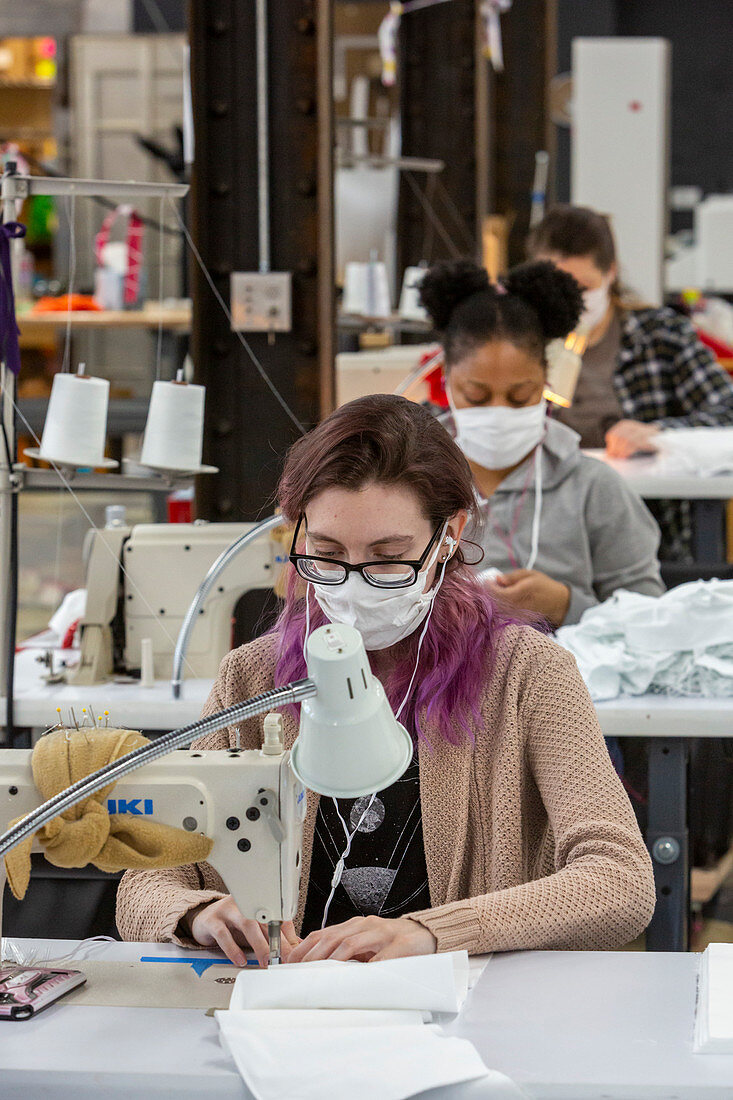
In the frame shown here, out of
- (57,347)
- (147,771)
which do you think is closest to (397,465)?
(147,771)

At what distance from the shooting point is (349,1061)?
1.09 m

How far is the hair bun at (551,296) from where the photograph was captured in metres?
2.67

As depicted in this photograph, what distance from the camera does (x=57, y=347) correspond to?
10023 millimetres

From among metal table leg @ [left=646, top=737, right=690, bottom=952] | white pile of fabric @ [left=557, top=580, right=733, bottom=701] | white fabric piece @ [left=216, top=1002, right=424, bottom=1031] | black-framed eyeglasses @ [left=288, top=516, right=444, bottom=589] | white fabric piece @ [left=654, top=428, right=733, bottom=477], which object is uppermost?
black-framed eyeglasses @ [left=288, top=516, right=444, bottom=589]

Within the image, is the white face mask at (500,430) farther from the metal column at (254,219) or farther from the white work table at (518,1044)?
the white work table at (518,1044)

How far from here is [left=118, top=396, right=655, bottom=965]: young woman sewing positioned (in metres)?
1.38

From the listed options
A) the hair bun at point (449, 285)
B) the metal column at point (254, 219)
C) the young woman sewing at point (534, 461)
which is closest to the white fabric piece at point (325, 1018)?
the young woman sewing at point (534, 461)

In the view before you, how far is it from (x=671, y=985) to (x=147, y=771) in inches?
20.8

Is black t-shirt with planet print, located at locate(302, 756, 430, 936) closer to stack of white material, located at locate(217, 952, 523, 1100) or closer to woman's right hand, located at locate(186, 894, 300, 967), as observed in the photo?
woman's right hand, located at locate(186, 894, 300, 967)

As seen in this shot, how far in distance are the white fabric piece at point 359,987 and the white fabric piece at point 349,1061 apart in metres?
0.04

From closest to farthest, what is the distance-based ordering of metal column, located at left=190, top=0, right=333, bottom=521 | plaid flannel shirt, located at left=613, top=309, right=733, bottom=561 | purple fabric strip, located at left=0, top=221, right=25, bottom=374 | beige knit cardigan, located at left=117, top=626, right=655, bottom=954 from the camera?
beige knit cardigan, located at left=117, top=626, right=655, bottom=954, purple fabric strip, located at left=0, top=221, right=25, bottom=374, metal column, located at left=190, top=0, right=333, bottom=521, plaid flannel shirt, located at left=613, top=309, right=733, bottom=561

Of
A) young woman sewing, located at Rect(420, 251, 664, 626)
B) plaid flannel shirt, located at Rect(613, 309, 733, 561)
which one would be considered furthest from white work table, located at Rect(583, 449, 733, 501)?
young woman sewing, located at Rect(420, 251, 664, 626)

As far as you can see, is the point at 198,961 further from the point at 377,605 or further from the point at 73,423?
the point at 73,423

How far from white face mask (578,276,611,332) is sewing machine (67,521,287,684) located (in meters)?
1.65
